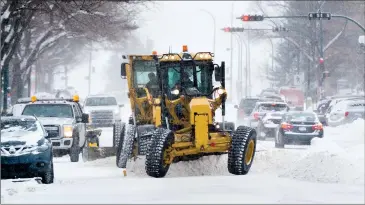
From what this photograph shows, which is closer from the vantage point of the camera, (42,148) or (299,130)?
(42,148)

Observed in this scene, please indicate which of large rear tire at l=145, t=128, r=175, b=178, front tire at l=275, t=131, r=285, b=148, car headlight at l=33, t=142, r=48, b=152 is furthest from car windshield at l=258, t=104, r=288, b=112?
car headlight at l=33, t=142, r=48, b=152

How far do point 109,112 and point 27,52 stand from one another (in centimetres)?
763

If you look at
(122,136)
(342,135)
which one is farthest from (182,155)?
(342,135)

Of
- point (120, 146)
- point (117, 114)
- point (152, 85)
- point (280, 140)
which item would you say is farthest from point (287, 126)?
point (117, 114)

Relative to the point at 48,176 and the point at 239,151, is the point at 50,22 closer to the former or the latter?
the point at 239,151

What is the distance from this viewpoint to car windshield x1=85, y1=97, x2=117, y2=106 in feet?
156

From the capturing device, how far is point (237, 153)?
733 inches

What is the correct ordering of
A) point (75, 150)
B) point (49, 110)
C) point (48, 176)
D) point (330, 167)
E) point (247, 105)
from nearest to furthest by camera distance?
point (330, 167) → point (48, 176) → point (75, 150) → point (49, 110) → point (247, 105)

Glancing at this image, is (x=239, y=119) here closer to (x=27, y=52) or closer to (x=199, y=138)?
(x=27, y=52)

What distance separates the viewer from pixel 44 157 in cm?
1762

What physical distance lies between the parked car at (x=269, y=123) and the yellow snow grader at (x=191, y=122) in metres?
15.8

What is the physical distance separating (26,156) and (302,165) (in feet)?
17.9

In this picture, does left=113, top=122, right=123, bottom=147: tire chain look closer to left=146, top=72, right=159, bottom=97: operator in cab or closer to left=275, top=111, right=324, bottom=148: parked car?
left=146, top=72, right=159, bottom=97: operator in cab

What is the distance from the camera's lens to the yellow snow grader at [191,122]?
18156 mm
